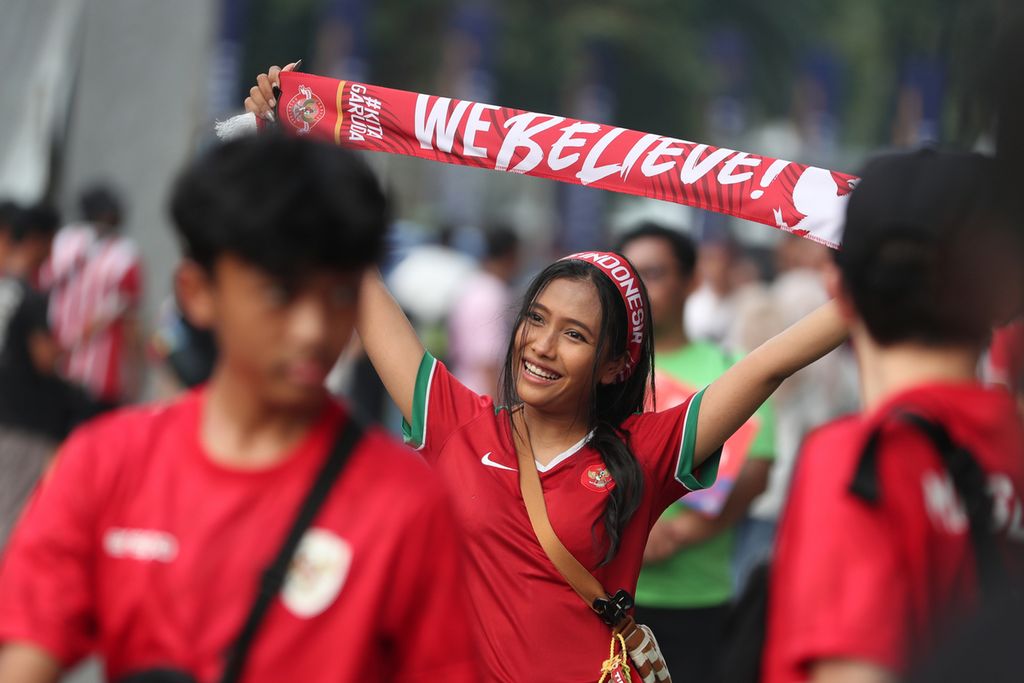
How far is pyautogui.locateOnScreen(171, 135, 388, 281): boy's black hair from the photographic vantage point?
2426mm

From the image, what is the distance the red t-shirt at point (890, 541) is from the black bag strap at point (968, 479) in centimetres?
1

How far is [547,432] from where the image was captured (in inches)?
163

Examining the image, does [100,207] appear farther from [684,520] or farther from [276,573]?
[276,573]

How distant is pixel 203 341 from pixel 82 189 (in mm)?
5706

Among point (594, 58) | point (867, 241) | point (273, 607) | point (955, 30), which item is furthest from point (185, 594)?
point (594, 58)

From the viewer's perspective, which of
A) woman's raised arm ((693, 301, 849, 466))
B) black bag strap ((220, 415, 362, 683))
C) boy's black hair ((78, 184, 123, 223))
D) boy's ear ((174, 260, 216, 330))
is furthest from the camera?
boy's black hair ((78, 184, 123, 223))

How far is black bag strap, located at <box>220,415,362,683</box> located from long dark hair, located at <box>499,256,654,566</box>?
4.76ft

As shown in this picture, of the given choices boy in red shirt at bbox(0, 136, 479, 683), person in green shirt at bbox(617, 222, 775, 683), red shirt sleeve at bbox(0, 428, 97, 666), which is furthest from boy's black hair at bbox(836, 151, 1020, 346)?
person in green shirt at bbox(617, 222, 775, 683)

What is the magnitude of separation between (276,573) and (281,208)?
546 mm

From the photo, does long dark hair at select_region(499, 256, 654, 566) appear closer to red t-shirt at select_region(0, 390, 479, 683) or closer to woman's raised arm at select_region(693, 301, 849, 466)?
woman's raised arm at select_region(693, 301, 849, 466)

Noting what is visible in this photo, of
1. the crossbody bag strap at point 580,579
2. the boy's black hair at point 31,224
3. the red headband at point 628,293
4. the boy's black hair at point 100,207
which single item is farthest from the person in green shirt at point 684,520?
the boy's black hair at point 100,207

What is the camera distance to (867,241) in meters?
2.46

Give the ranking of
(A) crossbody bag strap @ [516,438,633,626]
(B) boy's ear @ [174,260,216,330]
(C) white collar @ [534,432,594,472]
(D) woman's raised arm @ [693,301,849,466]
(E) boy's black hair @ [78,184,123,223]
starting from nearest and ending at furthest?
(B) boy's ear @ [174,260,216,330] → (D) woman's raised arm @ [693,301,849,466] → (A) crossbody bag strap @ [516,438,633,626] → (C) white collar @ [534,432,594,472] → (E) boy's black hair @ [78,184,123,223]

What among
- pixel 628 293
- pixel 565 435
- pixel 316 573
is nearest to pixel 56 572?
pixel 316 573
